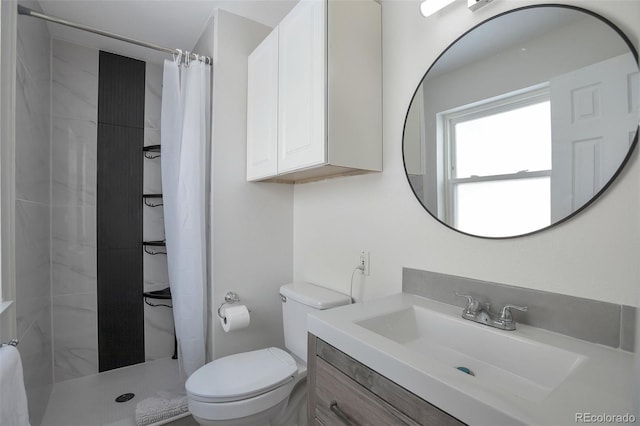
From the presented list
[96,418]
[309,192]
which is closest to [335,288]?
[309,192]

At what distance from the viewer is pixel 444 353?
0.98m

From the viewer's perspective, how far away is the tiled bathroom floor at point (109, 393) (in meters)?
1.72

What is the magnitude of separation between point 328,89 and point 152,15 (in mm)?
1438

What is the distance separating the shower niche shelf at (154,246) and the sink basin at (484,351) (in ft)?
6.44

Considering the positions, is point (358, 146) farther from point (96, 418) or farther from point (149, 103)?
point (96, 418)

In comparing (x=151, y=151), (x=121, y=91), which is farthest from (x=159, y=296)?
(x=121, y=91)

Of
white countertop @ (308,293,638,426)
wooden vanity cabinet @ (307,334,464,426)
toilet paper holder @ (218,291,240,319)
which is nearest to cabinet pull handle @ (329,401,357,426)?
wooden vanity cabinet @ (307,334,464,426)

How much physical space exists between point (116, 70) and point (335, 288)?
2369mm

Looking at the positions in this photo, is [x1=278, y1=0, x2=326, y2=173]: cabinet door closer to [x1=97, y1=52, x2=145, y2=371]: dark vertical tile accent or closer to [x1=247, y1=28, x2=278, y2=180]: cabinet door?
[x1=247, y1=28, x2=278, y2=180]: cabinet door

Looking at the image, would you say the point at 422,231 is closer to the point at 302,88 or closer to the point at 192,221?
the point at 302,88

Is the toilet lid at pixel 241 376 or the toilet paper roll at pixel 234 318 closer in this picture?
the toilet lid at pixel 241 376

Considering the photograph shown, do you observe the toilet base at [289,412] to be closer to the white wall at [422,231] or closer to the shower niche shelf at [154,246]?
the white wall at [422,231]

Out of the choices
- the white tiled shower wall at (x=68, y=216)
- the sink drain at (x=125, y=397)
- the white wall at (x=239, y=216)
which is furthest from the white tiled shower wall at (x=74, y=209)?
the white wall at (x=239, y=216)

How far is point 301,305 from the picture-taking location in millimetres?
1583
